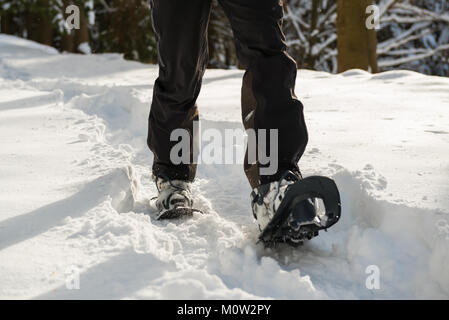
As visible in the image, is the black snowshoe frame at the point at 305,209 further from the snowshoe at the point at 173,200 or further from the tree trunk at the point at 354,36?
the tree trunk at the point at 354,36

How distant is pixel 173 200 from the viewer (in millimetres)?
1938

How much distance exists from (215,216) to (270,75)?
24.2 inches

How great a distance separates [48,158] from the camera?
2.40m

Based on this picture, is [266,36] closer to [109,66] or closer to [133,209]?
[133,209]

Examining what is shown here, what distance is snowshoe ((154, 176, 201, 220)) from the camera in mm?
1918

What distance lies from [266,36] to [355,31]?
193 inches

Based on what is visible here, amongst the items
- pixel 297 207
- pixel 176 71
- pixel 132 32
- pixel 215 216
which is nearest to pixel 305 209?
pixel 297 207

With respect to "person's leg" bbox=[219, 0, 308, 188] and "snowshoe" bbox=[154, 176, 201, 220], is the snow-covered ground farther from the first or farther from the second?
"person's leg" bbox=[219, 0, 308, 188]

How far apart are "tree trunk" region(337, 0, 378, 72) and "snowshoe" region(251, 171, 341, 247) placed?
16.3 feet

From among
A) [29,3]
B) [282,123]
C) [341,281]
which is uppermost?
[29,3]

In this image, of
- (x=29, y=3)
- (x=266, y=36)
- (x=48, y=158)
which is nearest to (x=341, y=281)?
(x=266, y=36)

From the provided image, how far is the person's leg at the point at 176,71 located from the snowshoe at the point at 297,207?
528mm

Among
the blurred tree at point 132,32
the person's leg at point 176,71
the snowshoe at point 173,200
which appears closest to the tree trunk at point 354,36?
the person's leg at point 176,71

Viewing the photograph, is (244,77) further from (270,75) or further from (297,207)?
(297,207)
